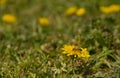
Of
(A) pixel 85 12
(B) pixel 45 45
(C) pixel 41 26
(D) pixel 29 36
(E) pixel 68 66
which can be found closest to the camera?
(E) pixel 68 66

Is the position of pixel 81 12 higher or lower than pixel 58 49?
higher

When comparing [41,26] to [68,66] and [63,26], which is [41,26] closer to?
[63,26]

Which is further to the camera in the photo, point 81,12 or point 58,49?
point 81,12

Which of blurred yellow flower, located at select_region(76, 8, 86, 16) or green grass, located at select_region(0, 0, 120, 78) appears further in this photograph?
blurred yellow flower, located at select_region(76, 8, 86, 16)

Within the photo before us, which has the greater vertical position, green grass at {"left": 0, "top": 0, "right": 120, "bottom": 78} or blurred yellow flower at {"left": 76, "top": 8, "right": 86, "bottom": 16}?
blurred yellow flower at {"left": 76, "top": 8, "right": 86, "bottom": 16}

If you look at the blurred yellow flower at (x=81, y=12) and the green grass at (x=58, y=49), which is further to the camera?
the blurred yellow flower at (x=81, y=12)

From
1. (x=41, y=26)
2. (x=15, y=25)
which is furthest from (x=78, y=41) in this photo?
(x=15, y=25)

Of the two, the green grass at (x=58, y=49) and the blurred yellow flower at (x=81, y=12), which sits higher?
the blurred yellow flower at (x=81, y=12)

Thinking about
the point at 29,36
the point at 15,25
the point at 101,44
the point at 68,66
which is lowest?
the point at 68,66
